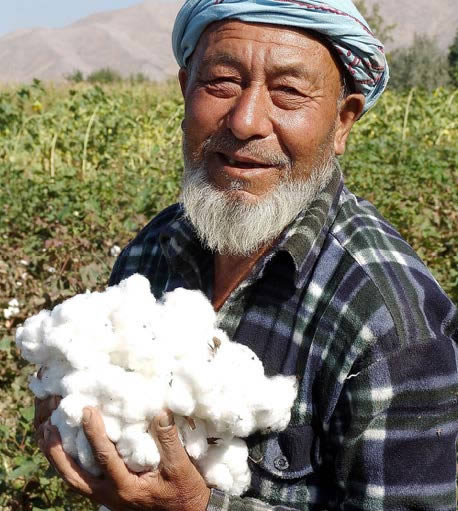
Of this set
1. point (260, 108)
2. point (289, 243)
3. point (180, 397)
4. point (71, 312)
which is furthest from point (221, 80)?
point (180, 397)

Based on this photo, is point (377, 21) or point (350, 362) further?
point (377, 21)

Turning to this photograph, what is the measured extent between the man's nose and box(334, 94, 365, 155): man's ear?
244 millimetres

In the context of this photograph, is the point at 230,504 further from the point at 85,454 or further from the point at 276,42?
the point at 276,42

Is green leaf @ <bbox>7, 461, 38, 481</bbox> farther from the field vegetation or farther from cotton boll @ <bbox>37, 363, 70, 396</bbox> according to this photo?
cotton boll @ <bbox>37, 363, 70, 396</bbox>

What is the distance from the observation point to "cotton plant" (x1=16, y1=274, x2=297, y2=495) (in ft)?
4.22

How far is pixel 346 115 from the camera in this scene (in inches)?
72.9

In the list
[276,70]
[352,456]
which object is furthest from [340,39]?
[352,456]

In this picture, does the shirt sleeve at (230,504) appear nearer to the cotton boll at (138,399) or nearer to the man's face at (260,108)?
the cotton boll at (138,399)

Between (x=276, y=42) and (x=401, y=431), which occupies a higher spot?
(x=276, y=42)

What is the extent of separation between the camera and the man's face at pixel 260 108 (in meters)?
1.64

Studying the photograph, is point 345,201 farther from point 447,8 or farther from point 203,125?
Result: point 447,8

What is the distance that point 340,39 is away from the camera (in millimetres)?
1647

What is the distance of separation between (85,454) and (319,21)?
3.36 feet

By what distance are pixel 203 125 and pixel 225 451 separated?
2.49ft
